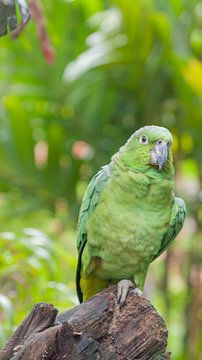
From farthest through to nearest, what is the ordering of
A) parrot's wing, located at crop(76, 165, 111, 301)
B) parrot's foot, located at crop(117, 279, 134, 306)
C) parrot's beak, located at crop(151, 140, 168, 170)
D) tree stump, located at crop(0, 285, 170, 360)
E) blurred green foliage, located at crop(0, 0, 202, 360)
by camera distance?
blurred green foliage, located at crop(0, 0, 202, 360) → parrot's wing, located at crop(76, 165, 111, 301) → parrot's beak, located at crop(151, 140, 168, 170) → parrot's foot, located at crop(117, 279, 134, 306) → tree stump, located at crop(0, 285, 170, 360)

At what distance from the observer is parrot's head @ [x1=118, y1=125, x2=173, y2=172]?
2070 mm

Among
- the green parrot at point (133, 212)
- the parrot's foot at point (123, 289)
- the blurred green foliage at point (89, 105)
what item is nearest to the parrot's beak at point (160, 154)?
the green parrot at point (133, 212)

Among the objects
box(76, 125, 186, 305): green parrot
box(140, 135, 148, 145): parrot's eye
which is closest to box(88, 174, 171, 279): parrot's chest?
box(76, 125, 186, 305): green parrot

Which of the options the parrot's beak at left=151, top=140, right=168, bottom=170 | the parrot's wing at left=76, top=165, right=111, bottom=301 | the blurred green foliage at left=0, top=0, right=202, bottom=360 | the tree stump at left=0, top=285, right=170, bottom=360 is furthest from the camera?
the blurred green foliage at left=0, top=0, right=202, bottom=360

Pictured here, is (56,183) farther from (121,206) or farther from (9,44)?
(121,206)

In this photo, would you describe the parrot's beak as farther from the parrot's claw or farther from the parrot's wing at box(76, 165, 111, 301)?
the parrot's claw

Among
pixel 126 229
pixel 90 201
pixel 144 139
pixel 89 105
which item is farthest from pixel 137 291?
pixel 89 105

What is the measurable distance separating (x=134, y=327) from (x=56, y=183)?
2.13 meters

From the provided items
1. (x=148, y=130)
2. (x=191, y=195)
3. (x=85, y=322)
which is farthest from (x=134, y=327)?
(x=191, y=195)

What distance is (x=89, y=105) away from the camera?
3936 mm

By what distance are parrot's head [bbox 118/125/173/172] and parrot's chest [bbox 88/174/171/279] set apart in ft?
0.24

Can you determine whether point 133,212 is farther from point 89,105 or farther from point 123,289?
point 89,105

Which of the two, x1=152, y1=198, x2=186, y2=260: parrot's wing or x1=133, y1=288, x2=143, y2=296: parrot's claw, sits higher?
x1=152, y1=198, x2=186, y2=260: parrot's wing

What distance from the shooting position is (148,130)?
6.97 ft
